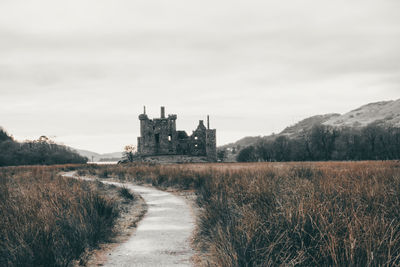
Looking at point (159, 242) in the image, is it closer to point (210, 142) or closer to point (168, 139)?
point (210, 142)

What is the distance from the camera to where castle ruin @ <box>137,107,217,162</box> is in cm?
5131

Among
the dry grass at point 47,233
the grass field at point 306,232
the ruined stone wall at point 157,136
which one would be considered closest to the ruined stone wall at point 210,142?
the ruined stone wall at point 157,136

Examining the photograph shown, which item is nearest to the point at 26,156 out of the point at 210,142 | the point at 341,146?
the point at 210,142

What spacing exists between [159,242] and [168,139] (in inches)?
1840

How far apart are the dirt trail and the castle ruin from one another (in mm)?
42516

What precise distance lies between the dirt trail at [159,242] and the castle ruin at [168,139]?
42.5 m

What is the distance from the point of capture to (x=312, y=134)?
63.2m

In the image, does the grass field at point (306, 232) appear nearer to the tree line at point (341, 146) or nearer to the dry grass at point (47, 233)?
the dry grass at point (47, 233)

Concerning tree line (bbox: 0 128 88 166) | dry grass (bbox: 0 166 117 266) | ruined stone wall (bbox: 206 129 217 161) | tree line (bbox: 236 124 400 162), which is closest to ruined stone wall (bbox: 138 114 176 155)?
ruined stone wall (bbox: 206 129 217 161)

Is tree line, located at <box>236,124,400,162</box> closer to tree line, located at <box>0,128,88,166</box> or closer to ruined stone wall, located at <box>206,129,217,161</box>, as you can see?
ruined stone wall, located at <box>206,129,217,161</box>

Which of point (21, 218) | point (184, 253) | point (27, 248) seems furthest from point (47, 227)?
point (184, 253)

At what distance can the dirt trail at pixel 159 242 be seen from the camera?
466 centimetres

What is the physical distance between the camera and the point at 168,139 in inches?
2050

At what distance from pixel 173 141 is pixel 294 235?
48.7 metres
